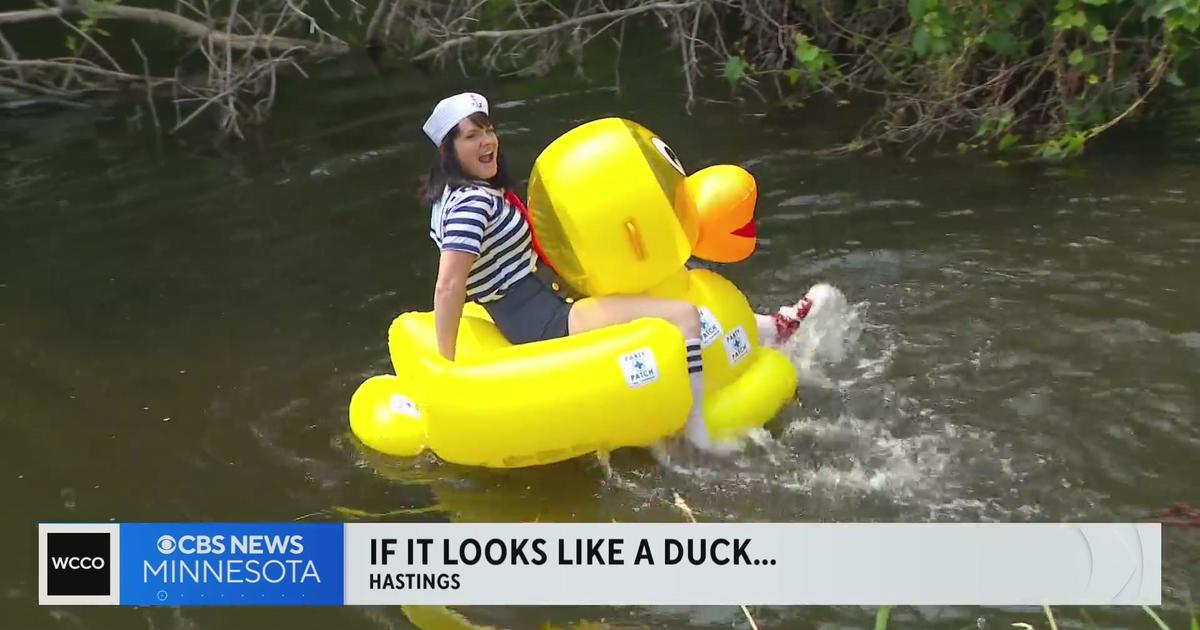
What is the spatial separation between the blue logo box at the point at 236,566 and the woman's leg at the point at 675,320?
1001 mm

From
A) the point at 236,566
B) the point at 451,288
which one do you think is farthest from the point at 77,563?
the point at 451,288

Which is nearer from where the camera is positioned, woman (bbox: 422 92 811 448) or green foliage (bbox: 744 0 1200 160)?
woman (bbox: 422 92 811 448)

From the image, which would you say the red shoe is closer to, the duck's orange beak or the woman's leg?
the duck's orange beak

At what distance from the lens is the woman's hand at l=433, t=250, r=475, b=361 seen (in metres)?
3.50

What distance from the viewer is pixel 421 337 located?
375cm

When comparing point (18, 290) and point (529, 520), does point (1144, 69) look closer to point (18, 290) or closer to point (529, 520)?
point (529, 520)

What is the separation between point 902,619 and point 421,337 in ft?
5.36

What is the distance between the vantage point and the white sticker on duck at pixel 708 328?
12.4 ft

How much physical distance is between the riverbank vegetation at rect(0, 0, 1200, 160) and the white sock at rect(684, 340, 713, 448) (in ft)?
8.72

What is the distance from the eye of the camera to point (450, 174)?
3.54m

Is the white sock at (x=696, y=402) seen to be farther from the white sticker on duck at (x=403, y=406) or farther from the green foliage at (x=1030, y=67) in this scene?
the green foliage at (x=1030, y=67)

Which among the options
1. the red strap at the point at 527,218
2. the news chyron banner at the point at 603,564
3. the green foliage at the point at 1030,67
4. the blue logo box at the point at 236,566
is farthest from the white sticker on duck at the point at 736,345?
the green foliage at the point at 1030,67

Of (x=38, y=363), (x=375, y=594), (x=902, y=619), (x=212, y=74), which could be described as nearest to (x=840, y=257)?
(x=902, y=619)

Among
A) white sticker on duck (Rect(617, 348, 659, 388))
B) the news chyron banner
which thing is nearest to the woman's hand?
white sticker on duck (Rect(617, 348, 659, 388))
